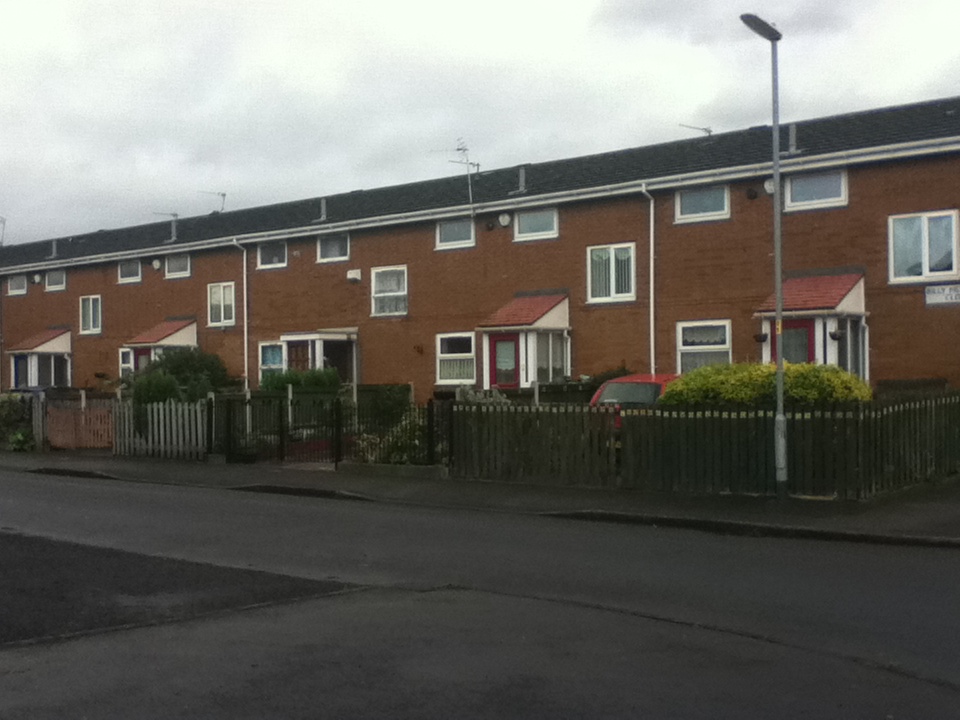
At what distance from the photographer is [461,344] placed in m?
32.1

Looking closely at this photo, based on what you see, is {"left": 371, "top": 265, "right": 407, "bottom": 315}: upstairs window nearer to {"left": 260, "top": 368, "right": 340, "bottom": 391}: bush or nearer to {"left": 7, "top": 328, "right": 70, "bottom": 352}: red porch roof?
{"left": 260, "top": 368, "right": 340, "bottom": 391}: bush

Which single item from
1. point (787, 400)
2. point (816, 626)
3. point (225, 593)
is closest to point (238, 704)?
point (225, 593)

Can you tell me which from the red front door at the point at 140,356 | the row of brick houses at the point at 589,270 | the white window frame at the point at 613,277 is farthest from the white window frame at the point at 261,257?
the white window frame at the point at 613,277

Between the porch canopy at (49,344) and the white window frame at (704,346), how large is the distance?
83.2 feet

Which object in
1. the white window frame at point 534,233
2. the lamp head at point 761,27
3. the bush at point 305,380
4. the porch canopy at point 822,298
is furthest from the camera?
the bush at point 305,380

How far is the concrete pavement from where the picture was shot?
1306 centimetres

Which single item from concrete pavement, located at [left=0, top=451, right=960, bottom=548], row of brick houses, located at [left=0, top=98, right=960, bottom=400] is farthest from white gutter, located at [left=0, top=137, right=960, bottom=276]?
concrete pavement, located at [left=0, top=451, right=960, bottom=548]

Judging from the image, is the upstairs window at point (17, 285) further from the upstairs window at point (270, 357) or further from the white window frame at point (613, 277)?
the white window frame at point (613, 277)

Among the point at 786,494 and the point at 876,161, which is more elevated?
the point at 876,161

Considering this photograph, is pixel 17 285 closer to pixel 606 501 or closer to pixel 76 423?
pixel 76 423

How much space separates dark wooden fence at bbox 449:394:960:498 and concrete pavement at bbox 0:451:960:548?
0.29 meters

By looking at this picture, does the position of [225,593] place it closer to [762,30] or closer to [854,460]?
[854,460]

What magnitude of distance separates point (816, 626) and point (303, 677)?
11.8 feet

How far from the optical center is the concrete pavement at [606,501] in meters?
13.1
